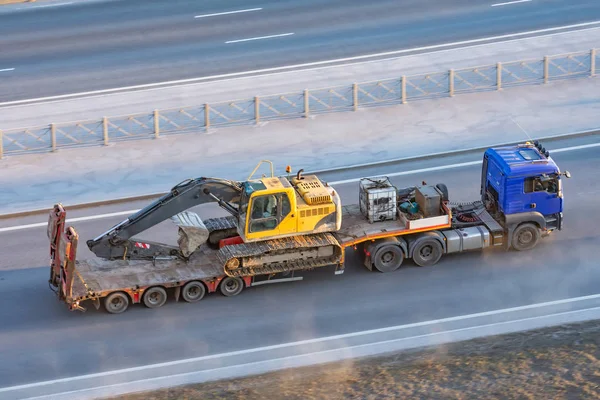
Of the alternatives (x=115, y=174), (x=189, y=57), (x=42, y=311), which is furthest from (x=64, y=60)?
(x=42, y=311)

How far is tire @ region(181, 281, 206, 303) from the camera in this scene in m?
32.5

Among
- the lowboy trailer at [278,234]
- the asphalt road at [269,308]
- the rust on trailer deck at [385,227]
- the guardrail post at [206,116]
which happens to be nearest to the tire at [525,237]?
the lowboy trailer at [278,234]

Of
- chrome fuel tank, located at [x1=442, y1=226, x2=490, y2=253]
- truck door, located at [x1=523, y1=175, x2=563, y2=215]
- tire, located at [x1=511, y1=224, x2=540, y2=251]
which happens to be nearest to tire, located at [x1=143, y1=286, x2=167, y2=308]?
chrome fuel tank, located at [x1=442, y1=226, x2=490, y2=253]

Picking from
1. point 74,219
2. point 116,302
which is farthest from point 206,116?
point 116,302

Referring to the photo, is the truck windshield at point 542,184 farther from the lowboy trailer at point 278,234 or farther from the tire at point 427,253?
the tire at point 427,253

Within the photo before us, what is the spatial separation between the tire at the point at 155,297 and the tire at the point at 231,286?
1.67 metres

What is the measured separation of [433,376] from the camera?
28.8m

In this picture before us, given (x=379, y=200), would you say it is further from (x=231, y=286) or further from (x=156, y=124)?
(x=156, y=124)

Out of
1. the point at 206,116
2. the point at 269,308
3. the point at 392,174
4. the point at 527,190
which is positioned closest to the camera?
the point at 269,308

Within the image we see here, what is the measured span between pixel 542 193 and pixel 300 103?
563 inches

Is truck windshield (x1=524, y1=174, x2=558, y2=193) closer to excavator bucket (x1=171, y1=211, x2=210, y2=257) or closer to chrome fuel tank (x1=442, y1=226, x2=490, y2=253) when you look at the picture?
chrome fuel tank (x1=442, y1=226, x2=490, y2=253)

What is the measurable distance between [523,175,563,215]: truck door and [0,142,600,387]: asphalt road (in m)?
1.34

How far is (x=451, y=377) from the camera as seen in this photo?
2867 centimetres

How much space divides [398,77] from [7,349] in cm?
2334
